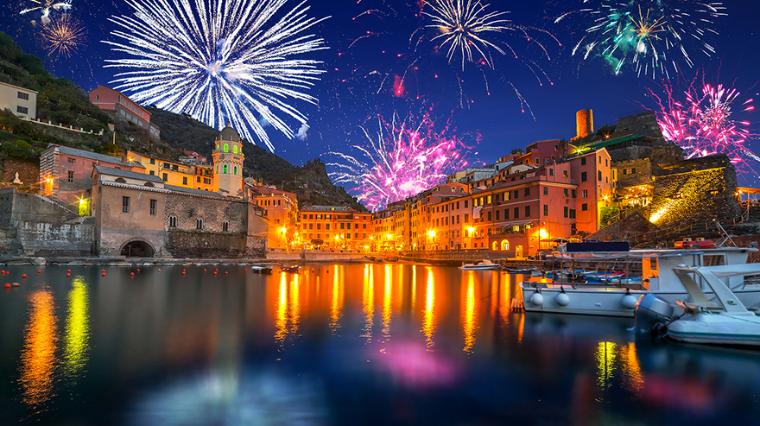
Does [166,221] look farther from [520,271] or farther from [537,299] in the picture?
[537,299]

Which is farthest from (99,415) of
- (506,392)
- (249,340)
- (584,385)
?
(584,385)

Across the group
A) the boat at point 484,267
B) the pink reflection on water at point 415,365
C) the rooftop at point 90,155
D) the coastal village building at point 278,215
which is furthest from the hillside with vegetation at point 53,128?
the pink reflection on water at point 415,365

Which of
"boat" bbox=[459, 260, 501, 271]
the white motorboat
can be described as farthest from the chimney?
the white motorboat

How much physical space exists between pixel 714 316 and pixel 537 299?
24.8 ft

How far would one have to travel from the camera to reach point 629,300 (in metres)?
19.4

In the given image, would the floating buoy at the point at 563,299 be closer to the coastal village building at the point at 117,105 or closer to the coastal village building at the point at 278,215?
the coastal village building at the point at 278,215

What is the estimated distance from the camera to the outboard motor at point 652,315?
1648 cm

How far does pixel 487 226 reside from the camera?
60.1m

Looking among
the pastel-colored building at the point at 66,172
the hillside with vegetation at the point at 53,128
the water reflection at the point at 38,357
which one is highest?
the hillside with vegetation at the point at 53,128

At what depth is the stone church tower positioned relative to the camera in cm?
7738

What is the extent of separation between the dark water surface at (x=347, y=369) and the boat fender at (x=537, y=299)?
100 centimetres

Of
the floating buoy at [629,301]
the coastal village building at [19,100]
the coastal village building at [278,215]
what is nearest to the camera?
the floating buoy at [629,301]

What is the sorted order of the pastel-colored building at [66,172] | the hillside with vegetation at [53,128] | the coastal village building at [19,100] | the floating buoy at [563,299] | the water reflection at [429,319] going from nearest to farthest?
the water reflection at [429,319] < the floating buoy at [563,299] < the pastel-colored building at [66,172] < the hillside with vegetation at [53,128] < the coastal village building at [19,100]

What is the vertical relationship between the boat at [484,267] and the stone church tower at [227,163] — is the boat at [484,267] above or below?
below
